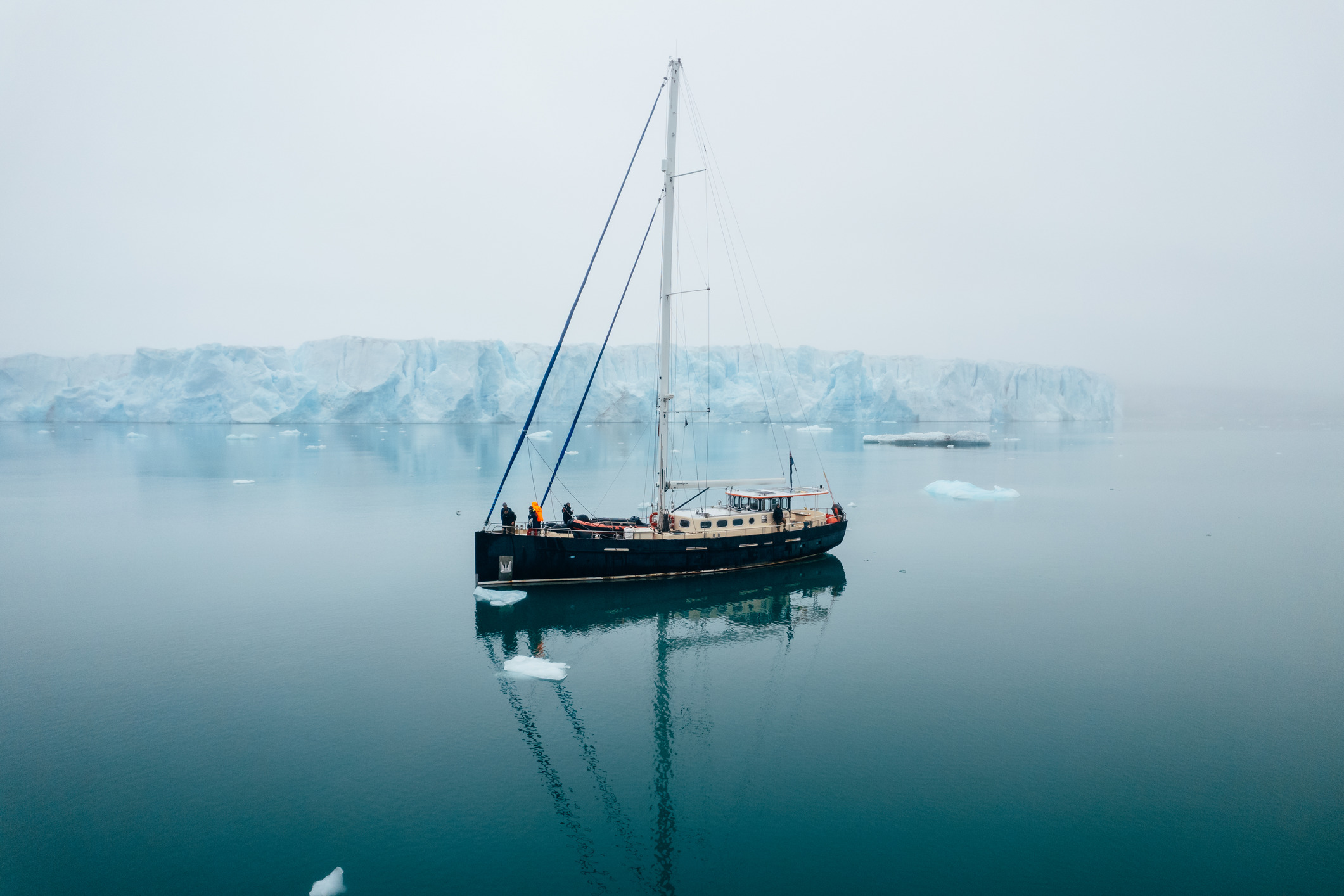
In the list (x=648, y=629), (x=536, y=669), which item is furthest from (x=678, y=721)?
(x=648, y=629)

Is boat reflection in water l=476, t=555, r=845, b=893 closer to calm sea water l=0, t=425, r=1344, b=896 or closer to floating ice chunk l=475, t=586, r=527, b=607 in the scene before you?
calm sea water l=0, t=425, r=1344, b=896

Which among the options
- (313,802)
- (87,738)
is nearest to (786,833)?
(313,802)

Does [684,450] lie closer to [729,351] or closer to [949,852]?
[729,351]

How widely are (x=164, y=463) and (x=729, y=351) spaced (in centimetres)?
8161

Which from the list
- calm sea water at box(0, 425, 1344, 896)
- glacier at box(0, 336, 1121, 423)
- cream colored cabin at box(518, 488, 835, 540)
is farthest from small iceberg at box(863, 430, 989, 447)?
cream colored cabin at box(518, 488, 835, 540)

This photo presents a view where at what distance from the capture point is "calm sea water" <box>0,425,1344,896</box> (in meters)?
8.82

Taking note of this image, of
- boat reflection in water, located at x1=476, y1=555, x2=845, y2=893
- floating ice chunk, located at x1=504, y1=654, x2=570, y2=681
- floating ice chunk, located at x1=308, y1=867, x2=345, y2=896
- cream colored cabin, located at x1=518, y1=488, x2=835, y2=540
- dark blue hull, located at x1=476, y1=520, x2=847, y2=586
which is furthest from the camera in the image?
cream colored cabin, located at x1=518, y1=488, x2=835, y2=540

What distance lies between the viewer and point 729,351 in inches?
4555

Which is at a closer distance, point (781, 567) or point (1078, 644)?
point (1078, 644)

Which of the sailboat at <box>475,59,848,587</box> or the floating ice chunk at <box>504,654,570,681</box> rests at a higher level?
the sailboat at <box>475,59,848,587</box>

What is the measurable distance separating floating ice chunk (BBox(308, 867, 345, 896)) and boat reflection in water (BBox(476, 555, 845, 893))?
9.30 ft

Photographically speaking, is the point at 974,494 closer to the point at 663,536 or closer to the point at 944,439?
the point at 663,536

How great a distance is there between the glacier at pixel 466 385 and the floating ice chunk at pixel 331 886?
256 feet

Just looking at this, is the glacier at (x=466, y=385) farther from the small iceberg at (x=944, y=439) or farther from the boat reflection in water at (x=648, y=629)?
the boat reflection in water at (x=648, y=629)
